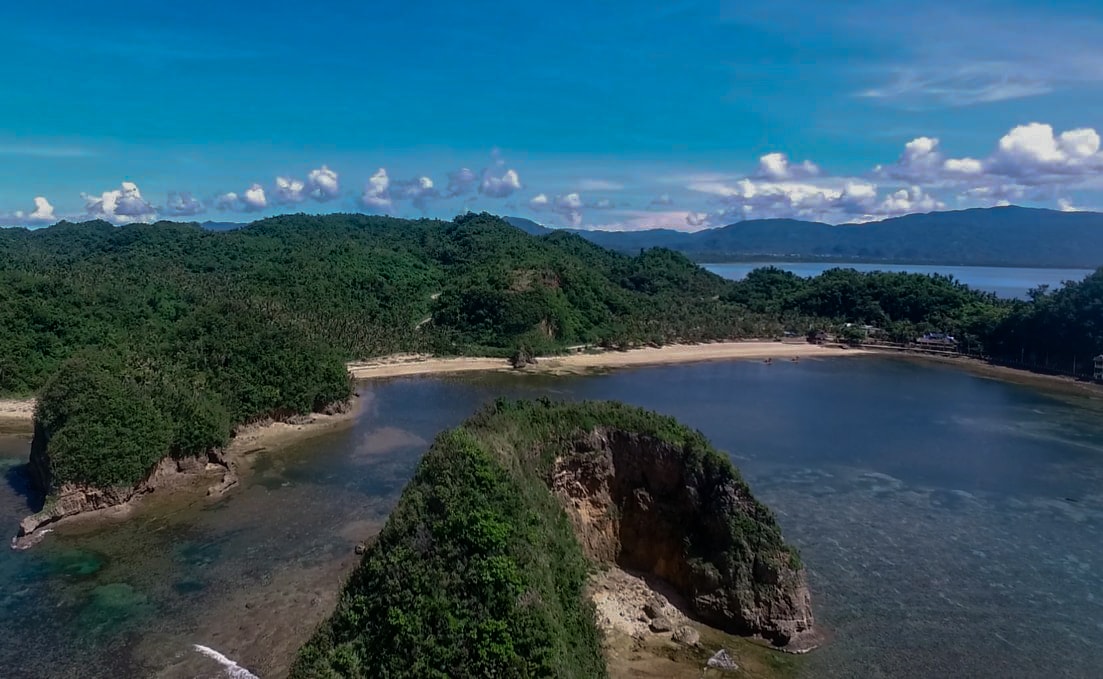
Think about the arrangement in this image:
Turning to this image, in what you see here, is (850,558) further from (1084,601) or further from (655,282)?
(655,282)

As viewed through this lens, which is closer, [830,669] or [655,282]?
[830,669]

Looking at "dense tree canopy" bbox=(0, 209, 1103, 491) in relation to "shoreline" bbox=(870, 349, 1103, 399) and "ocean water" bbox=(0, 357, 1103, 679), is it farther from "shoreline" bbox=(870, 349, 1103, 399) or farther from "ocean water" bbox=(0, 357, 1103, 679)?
"ocean water" bbox=(0, 357, 1103, 679)

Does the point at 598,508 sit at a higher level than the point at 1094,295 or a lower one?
lower

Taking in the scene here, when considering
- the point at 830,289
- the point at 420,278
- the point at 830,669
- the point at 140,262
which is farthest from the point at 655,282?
the point at 830,669

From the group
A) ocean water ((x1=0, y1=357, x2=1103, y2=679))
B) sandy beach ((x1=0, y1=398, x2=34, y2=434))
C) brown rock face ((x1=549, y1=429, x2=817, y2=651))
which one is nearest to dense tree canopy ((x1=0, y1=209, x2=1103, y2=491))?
sandy beach ((x1=0, y1=398, x2=34, y2=434))

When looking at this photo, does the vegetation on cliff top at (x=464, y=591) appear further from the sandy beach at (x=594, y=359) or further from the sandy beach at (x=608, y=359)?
the sandy beach at (x=608, y=359)

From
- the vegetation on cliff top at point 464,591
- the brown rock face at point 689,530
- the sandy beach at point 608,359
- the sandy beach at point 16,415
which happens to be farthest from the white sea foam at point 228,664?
the sandy beach at point 608,359

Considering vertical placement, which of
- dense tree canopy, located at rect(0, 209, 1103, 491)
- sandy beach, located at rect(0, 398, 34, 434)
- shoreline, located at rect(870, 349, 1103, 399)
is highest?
dense tree canopy, located at rect(0, 209, 1103, 491)
